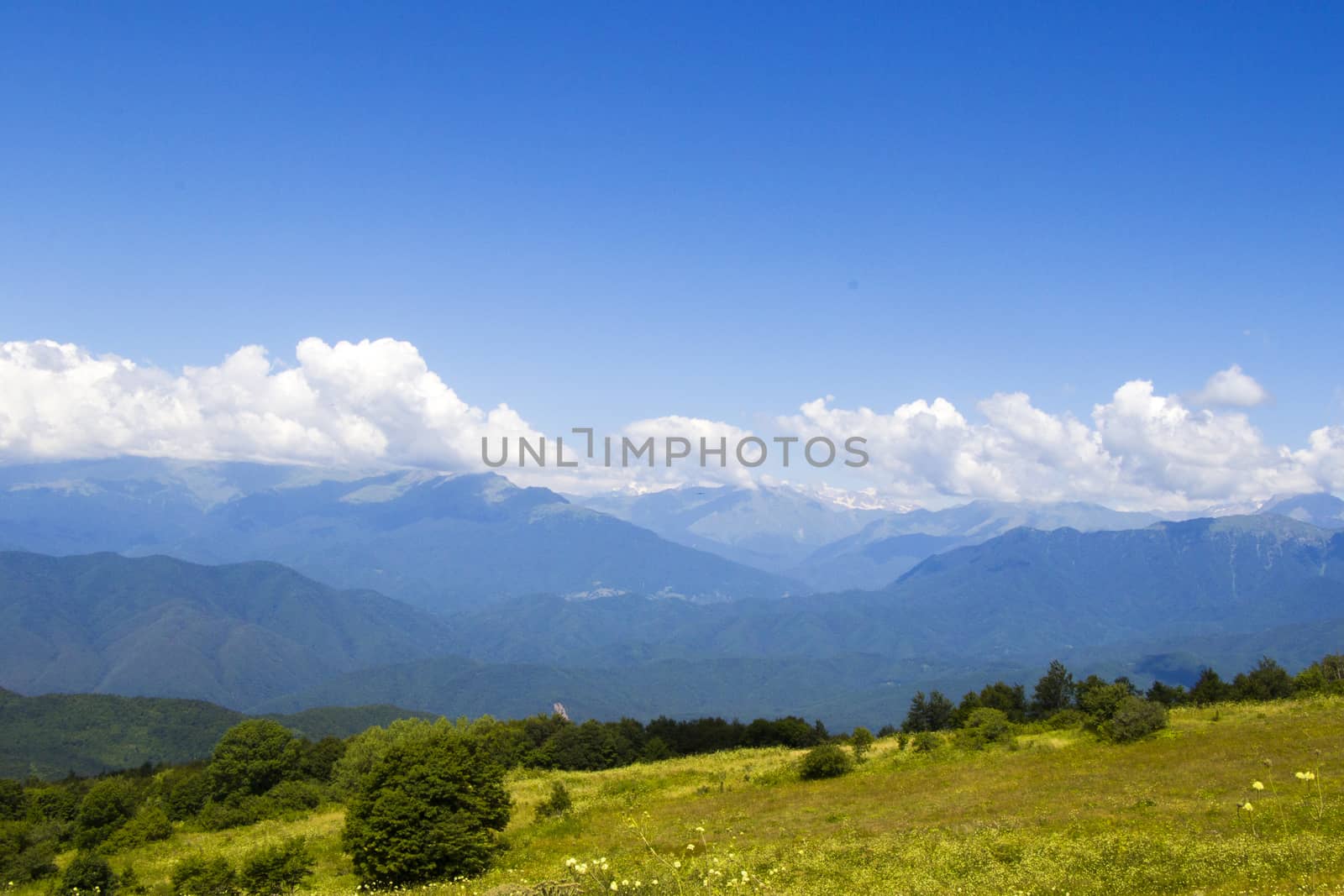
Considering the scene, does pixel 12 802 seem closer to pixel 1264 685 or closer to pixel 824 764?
pixel 824 764

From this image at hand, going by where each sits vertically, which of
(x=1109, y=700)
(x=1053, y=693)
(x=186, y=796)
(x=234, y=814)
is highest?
(x=1109, y=700)

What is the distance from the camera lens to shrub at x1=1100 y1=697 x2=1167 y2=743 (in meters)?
43.6

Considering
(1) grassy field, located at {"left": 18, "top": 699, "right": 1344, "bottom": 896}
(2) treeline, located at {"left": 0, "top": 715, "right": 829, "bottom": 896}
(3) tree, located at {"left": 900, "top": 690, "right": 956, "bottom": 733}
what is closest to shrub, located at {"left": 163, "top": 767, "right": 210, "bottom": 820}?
(2) treeline, located at {"left": 0, "top": 715, "right": 829, "bottom": 896}

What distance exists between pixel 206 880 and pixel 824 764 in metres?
31.2

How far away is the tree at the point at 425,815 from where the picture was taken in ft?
96.6

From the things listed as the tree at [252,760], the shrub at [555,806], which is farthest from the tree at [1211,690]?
the tree at [252,760]

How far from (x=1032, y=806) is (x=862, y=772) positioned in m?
17.2

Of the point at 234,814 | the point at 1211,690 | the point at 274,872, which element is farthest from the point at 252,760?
the point at 1211,690

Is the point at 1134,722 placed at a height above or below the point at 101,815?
above

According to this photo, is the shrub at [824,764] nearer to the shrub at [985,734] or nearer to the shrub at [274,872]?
the shrub at [985,734]

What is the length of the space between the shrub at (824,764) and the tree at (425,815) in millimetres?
19077

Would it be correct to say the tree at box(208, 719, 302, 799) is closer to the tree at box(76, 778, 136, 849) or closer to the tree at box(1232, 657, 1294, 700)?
the tree at box(76, 778, 136, 849)

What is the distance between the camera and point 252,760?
6925 centimetres

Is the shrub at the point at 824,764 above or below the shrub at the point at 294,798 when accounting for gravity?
above
